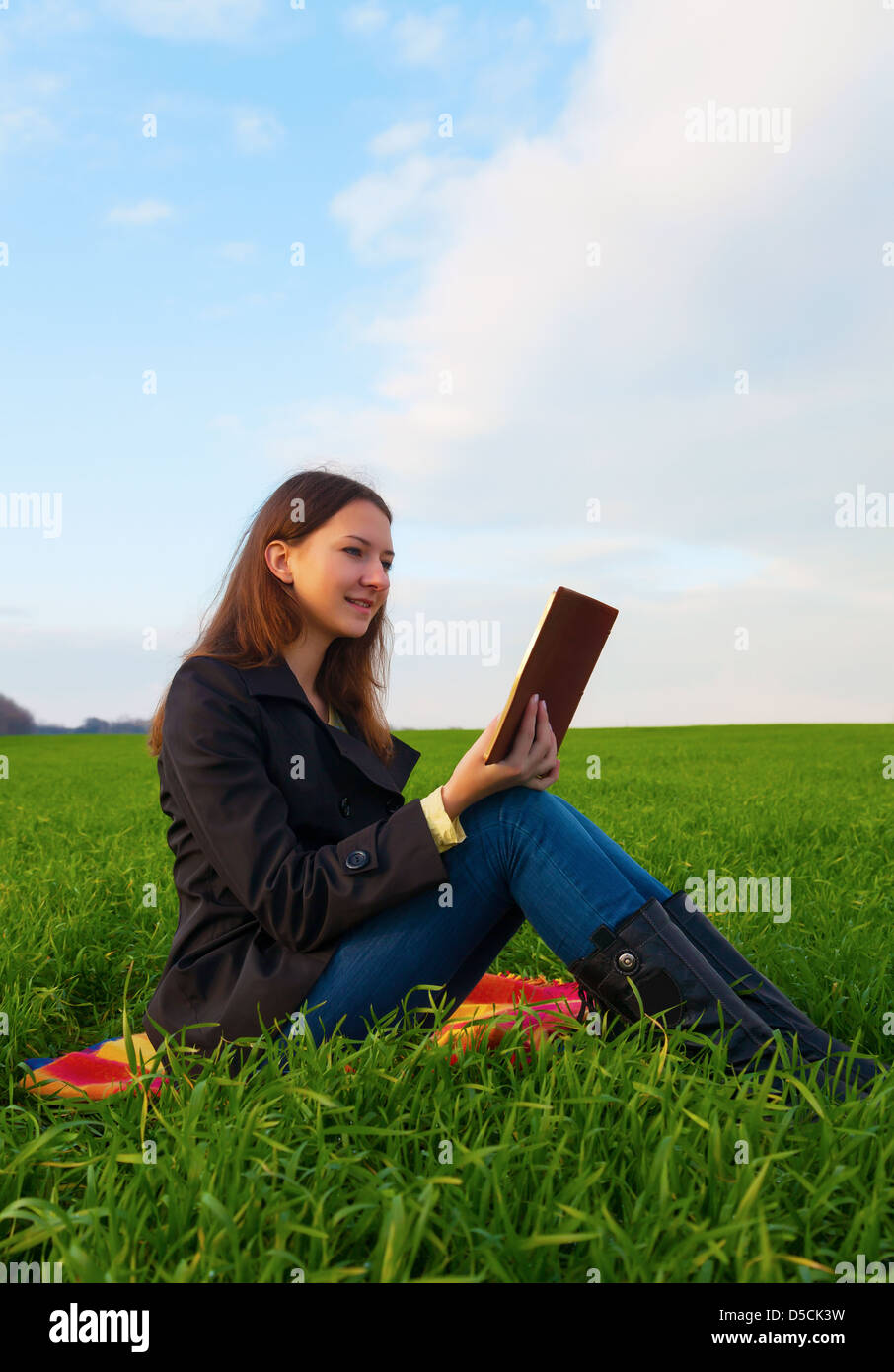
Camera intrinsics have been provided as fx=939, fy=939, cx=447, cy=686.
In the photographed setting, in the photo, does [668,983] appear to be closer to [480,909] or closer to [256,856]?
[480,909]

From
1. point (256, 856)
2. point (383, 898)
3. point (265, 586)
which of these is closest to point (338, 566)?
point (265, 586)

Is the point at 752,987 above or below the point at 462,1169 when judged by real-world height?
above

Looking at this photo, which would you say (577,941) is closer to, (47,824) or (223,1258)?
(223,1258)

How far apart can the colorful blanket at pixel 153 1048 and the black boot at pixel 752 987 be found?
45cm

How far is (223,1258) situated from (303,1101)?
0.48 metres

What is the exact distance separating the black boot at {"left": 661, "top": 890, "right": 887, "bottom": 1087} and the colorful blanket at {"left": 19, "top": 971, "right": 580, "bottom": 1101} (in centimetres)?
45

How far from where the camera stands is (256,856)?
2441 millimetres

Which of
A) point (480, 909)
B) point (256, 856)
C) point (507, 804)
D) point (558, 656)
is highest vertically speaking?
point (558, 656)

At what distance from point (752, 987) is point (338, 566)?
1755 mm

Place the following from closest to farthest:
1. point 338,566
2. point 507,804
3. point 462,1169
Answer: point 462,1169
point 507,804
point 338,566

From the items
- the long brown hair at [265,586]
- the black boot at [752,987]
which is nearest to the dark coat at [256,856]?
the long brown hair at [265,586]

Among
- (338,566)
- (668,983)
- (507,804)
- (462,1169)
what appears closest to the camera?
(462,1169)

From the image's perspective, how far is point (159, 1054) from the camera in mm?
2434

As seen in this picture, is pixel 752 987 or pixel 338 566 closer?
pixel 752 987
